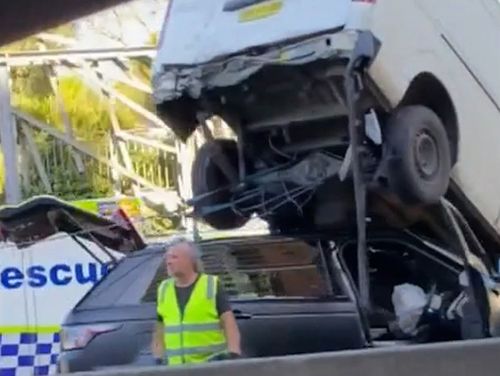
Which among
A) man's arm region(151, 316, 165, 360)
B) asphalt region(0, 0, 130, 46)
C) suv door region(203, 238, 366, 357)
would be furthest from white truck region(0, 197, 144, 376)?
asphalt region(0, 0, 130, 46)

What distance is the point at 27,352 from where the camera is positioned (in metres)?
12.4

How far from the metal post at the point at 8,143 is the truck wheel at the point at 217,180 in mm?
13201

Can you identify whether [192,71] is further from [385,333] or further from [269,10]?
[385,333]

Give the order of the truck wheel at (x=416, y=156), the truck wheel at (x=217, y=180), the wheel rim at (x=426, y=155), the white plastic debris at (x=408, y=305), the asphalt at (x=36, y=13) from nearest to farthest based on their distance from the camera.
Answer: the white plastic debris at (x=408, y=305) < the truck wheel at (x=416, y=156) < the wheel rim at (x=426, y=155) < the truck wheel at (x=217, y=180) < the asphalt at (x=36, y=13)

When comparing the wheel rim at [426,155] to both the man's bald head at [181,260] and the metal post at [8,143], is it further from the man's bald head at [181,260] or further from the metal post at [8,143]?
the metal post at [8,143]

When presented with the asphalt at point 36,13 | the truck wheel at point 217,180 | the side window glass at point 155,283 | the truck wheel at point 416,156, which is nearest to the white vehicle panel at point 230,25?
the truck wheel at point 416,156

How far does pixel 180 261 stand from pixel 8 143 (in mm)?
17349

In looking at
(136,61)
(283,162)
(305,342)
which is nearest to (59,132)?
(136,61)

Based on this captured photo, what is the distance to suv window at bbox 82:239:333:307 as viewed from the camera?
856 centimetres

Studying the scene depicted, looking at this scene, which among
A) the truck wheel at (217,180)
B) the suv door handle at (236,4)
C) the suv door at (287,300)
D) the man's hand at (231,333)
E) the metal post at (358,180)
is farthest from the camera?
the truck wheel at (217,180)

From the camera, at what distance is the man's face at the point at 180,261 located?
7980mm

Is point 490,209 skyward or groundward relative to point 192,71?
groundward

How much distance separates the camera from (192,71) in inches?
385

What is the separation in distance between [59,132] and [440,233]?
1861cm
